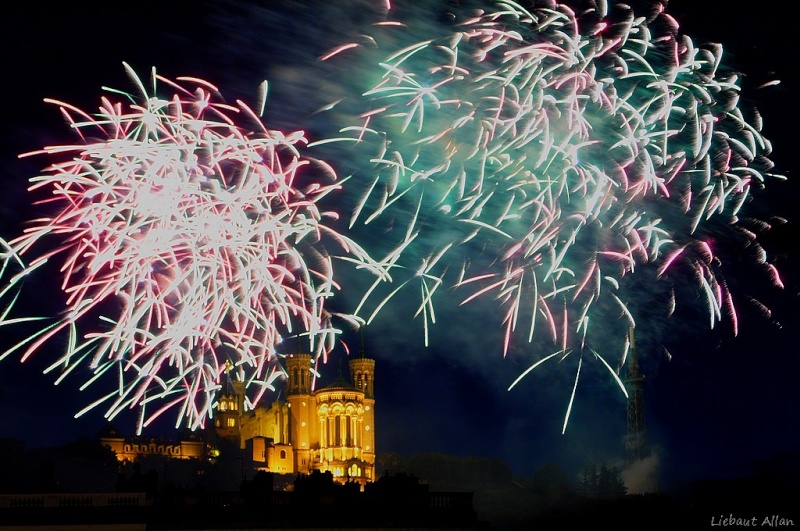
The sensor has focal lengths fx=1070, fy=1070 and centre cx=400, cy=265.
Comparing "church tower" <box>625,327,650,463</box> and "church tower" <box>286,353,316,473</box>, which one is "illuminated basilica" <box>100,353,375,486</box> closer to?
"church tower" <box>286,353,316,473</box>

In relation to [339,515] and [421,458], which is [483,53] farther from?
[421,458]

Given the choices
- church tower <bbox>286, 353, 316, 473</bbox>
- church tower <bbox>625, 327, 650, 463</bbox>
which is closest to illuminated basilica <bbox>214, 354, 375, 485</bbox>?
church tower <bbox>286, 353, 316, 473</bbox>

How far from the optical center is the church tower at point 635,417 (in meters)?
146

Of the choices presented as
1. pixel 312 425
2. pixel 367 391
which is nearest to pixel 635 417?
pixel 367 391

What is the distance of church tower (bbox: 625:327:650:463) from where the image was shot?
478 ft

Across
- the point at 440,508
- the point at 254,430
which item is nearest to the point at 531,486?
the point at 254,430

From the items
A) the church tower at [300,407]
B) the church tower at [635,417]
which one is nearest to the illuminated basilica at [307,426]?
the church tower at [300,407]

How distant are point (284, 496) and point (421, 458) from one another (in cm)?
13604

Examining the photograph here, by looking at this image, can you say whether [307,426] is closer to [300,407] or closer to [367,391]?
[300,407]

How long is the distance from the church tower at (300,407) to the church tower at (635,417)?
4749 cm

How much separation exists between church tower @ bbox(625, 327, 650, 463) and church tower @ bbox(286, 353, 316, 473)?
47486 mm

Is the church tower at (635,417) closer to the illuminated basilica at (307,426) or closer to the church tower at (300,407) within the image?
the illuminated basilica at (307,426)

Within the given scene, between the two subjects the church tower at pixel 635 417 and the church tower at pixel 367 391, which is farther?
the church tower at pixel 367 391

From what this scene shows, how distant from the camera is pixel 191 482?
136 m
